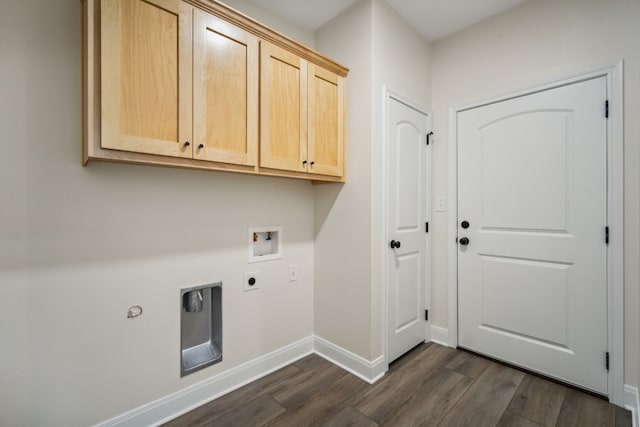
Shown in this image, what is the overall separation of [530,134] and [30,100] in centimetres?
294

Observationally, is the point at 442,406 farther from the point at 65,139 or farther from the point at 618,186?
the point at 65,139

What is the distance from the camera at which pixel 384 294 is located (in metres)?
2.09

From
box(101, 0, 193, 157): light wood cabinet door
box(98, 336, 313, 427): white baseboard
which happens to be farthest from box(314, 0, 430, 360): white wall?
box(101, 0, 193, 157): light wood cabinet door

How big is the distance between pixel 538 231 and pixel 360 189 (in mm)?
1319

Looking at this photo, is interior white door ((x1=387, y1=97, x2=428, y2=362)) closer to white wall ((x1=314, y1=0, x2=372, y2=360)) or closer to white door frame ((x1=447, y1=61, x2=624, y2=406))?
white wall ((x1=314, y1=0, x2=372, y2=360))

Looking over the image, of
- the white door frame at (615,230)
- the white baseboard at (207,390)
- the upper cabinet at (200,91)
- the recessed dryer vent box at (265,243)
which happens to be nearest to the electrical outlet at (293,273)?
the recessed dryer vent box at (265,243)

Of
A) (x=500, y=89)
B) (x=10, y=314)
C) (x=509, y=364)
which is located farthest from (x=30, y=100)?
(x=509, y=364)

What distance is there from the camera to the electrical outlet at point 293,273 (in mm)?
2252

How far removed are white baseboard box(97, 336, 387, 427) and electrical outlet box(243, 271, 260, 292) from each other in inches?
20.4

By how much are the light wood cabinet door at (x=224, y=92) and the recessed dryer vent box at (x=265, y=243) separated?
0.63m

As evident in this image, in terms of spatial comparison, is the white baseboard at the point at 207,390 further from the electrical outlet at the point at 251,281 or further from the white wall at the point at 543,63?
the white wall at the point at 543,63

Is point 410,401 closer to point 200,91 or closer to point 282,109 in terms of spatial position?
point 282,109

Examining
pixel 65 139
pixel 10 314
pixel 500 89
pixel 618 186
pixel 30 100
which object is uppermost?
pixel 500 89

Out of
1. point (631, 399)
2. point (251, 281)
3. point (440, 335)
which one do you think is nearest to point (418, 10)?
point (251, 281)
